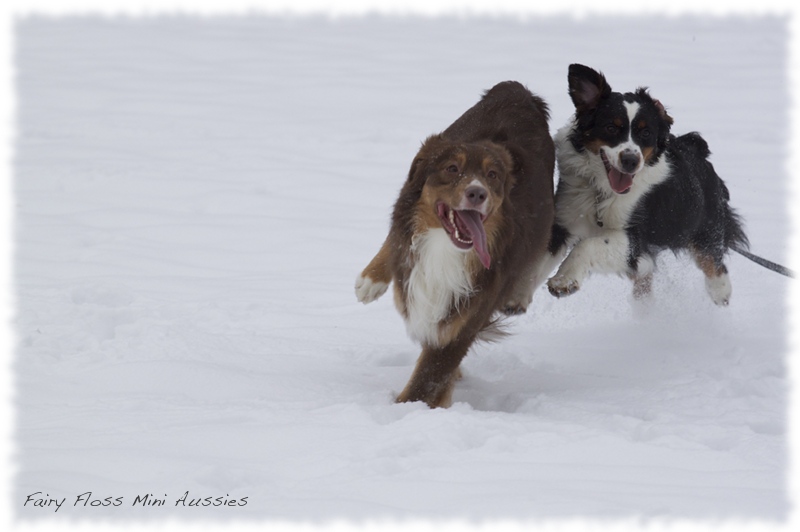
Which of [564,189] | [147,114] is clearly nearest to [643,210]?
[564,189]

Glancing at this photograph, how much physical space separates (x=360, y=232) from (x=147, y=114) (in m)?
4.01

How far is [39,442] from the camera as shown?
3.61 meters

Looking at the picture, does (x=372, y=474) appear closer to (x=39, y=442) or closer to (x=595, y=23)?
(x=39, y=442)

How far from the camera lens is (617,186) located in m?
5.17

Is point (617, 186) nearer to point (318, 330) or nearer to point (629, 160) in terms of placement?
point (629, 160)

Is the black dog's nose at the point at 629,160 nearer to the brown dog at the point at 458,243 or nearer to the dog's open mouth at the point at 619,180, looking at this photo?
the dog's open mouth at the point at 619,180

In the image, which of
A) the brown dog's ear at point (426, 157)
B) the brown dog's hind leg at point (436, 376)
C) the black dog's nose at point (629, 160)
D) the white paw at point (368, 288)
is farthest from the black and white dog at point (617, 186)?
the brown dog's ear at point (426, 157)

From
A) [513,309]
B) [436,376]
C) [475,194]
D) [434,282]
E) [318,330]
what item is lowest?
[318,330]

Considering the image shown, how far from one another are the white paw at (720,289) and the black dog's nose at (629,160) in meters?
1.36

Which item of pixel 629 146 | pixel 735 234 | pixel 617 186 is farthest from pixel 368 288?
pixel 735 234

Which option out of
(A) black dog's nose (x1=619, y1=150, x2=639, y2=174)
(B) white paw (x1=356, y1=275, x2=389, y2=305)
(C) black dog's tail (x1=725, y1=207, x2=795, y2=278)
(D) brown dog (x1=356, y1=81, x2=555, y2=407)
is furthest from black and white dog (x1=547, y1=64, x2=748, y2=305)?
(B) white paw (x1=356, y1=275, x2=389, y2=305)

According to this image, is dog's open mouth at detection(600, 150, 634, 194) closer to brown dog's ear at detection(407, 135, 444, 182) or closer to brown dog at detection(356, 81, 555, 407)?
brown dog at detection(356, 81, 555, 407)

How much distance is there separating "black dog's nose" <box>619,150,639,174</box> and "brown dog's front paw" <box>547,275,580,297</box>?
2.17ft

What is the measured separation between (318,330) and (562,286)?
4.73 ft
